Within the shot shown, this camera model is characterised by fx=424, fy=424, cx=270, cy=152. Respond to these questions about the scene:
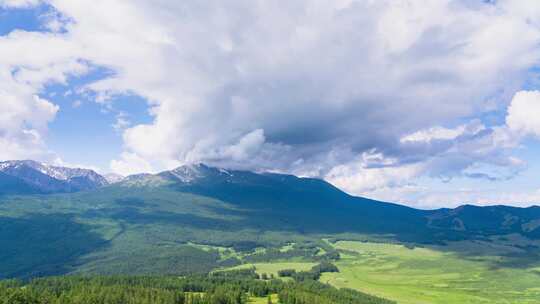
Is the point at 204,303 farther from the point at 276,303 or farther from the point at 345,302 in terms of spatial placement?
the point at 345,302

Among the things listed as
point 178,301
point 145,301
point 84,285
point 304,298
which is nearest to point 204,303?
point 178,301

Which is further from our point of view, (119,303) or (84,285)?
(84,285)

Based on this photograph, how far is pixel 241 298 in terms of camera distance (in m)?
197

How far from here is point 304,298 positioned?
193 metres

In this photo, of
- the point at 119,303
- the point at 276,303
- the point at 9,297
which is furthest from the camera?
the point at 276,303

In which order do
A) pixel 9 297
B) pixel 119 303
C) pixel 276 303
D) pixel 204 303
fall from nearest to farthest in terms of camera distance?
1. pixel 9 297
2. pixel 119 303
3. pixel 204 303
4. pixel 276 303

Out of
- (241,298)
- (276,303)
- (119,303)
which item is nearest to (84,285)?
(119,303)

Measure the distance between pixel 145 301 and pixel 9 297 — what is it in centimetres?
4716

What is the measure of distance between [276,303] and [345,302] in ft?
109

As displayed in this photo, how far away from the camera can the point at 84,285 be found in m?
199

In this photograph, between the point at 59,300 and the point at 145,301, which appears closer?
the point at 59,300

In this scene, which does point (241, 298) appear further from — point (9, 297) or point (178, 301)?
point (9, 297)

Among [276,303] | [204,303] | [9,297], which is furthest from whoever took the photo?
[276,303]

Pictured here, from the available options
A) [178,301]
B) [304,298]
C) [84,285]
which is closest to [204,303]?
[178,301]
